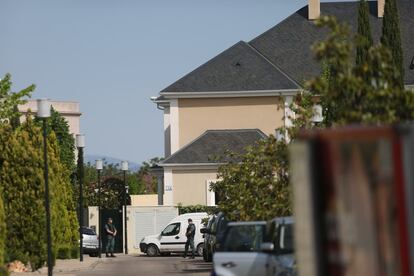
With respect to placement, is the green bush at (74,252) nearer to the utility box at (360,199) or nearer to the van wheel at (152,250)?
the van wheel at (152,250)

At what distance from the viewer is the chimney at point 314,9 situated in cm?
8325

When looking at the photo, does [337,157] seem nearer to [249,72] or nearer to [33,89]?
[33,89]

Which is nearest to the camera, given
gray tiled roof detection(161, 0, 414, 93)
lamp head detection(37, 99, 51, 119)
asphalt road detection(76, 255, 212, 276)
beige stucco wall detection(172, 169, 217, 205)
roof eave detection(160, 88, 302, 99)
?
lamp head detection(37, 99, 51, 119)

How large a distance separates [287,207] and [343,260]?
20.1 metres

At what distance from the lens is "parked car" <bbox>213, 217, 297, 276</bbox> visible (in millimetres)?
21797

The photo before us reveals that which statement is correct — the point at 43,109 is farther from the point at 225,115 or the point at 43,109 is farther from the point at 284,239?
the point at 225,115

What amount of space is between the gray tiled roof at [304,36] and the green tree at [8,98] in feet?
95.9

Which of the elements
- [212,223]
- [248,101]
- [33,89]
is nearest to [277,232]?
[212,223]

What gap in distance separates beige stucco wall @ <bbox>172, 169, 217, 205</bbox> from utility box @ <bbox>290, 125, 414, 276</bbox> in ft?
199

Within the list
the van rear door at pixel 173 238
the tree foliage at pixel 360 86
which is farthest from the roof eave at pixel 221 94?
the tree foliage at pixel 360 86

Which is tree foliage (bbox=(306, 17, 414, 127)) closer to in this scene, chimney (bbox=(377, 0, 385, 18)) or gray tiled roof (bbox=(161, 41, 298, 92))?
gray tiled roof (bbox=(161, 41, 298, 92))

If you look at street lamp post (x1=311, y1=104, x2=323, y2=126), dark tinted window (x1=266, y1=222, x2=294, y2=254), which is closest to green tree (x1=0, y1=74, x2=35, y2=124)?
street lamp post (x1=311, y1=104, x2=323, y2=126)

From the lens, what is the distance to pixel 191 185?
239 ft

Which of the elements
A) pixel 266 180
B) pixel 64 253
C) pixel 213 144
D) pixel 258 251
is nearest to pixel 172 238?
pixel 64 253
